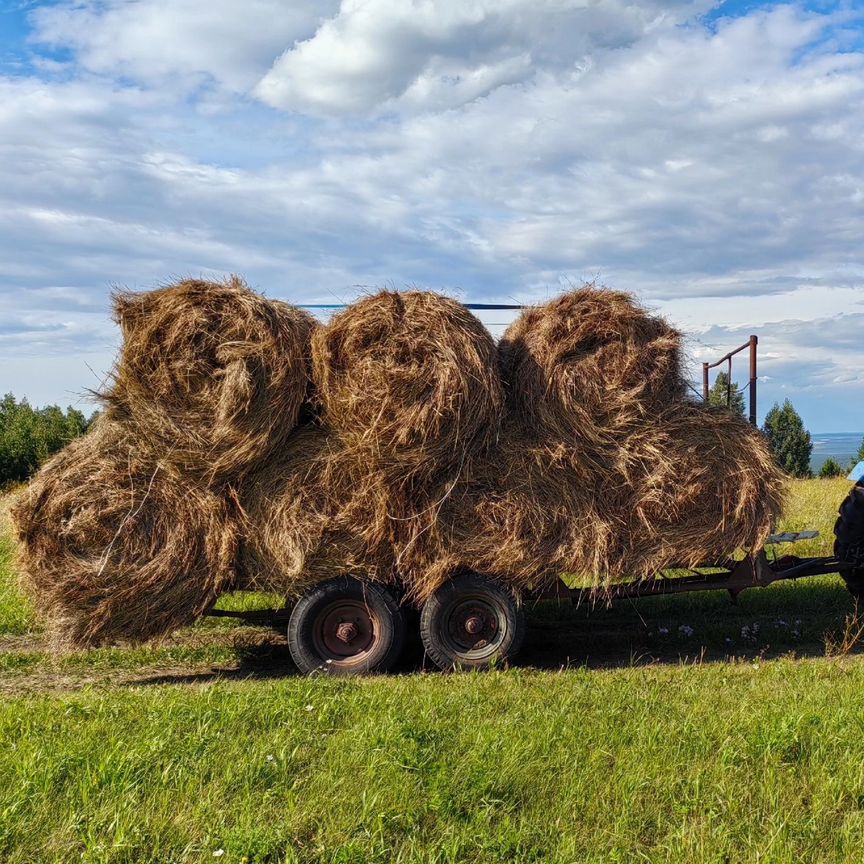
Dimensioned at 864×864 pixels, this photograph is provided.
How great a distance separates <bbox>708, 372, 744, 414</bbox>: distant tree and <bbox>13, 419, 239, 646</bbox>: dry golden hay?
4271 millimetres

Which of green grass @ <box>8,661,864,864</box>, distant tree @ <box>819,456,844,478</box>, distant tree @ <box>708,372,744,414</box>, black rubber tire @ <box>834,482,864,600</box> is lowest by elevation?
green grass @ <box>8,661,864,864</box>

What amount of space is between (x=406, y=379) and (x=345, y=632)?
2.10m

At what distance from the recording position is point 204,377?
6766mm

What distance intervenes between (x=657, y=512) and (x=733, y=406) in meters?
1.30

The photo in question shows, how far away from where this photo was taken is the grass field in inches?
156

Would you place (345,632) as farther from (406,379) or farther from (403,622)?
(406,379)

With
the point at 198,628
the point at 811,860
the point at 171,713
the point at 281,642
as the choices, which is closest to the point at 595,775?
Result: the point at 811,860

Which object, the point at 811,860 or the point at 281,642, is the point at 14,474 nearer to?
the point at 281,642

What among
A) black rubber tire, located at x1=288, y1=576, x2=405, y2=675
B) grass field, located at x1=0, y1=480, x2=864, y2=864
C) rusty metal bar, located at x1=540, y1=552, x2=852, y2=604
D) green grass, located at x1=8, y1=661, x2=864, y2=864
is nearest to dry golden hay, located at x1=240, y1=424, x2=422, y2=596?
black rubber tire, located at x1=288, y1=576, x2=405, y2=675

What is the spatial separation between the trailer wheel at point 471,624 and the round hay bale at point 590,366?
1.35m

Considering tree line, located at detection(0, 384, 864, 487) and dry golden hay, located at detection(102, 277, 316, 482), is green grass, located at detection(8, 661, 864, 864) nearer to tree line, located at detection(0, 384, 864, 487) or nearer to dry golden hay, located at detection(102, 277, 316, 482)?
dry golden hay, located at detection(102, 277, 316, 482)

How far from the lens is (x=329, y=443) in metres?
6.96

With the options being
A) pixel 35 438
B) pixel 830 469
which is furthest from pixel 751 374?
pixel 35 438

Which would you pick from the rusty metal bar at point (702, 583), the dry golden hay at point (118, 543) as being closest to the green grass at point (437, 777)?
the dry golden hay at point (118, 543)
